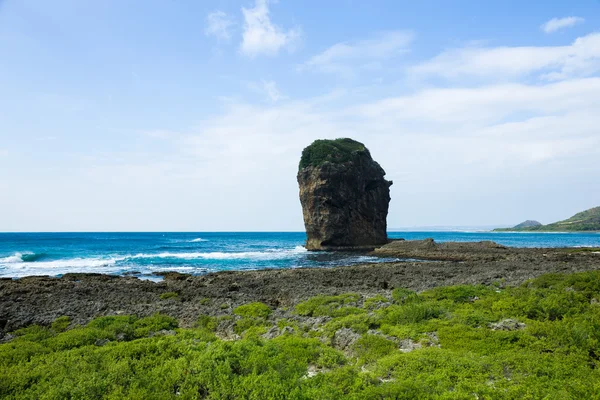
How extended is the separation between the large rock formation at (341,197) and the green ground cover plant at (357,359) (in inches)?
2636

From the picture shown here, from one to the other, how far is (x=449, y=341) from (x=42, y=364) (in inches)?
441

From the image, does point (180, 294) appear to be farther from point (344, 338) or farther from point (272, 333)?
point (344, 338)

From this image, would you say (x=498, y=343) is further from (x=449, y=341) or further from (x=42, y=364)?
(x=42, y=364)

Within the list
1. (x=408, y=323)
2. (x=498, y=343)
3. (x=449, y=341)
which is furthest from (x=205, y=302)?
(x=498, y=343)

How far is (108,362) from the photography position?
346 inches

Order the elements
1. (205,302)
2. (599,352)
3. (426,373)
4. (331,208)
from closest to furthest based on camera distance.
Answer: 1. (426,373)
2. (599,352)
3. (205,302)
4. (331,208)

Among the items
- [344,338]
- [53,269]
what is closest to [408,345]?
[344,338]

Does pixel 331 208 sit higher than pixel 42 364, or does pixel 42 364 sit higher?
pixel 331 208

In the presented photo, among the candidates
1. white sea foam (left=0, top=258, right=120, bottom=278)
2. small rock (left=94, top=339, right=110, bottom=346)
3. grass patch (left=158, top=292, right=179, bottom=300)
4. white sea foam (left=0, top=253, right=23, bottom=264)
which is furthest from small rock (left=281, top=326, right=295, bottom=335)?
white sea foam (left=0, top=253, right=23, bottom=264)

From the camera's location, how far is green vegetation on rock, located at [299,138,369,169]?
85.1m

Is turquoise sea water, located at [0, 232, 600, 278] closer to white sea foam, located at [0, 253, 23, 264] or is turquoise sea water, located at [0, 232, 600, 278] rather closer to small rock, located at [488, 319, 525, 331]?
white sea foam, located at [0, 253, 23, 264]

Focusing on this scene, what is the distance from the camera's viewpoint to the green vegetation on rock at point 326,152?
279 ft

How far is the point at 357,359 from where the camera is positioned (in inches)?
388

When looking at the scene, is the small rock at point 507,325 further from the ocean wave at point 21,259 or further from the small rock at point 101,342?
the ocean wave at point 21,259
